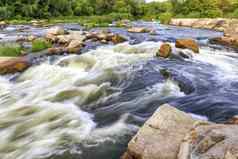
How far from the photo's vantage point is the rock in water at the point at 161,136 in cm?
481

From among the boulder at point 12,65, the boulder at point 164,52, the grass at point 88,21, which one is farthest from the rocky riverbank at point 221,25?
the boulder at point 12,65

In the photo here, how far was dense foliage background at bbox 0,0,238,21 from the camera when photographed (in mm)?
58938

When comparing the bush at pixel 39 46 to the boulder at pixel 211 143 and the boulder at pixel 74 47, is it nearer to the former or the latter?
the boulder at pixel 74 47

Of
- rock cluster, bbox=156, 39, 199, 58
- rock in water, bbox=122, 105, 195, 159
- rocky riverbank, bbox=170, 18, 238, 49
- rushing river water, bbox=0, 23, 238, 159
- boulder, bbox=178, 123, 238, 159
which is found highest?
boulder, bbox=178, 123, 238, 159

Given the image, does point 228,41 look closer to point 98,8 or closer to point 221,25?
point 221,25

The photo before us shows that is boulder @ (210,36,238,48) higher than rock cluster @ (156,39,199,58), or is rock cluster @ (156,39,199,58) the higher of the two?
rock cluster @ (156,39,199,58)

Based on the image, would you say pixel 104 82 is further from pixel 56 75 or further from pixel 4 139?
pixel 4 139

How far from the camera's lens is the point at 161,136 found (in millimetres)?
5156

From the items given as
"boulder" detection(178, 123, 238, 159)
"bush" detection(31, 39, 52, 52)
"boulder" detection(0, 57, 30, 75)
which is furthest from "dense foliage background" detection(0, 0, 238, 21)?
"boulder" detection(178, 123, 238, 159)

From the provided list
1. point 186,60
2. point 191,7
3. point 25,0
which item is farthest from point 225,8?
point 186,60

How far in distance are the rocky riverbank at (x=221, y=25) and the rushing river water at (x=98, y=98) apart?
25.4ft

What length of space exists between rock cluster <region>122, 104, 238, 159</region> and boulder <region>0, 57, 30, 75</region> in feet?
27.1

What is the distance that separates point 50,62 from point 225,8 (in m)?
61.7

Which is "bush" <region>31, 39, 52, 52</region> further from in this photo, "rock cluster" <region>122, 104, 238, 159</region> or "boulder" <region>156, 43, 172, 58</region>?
"rock cluster" <region>122, 104, 238, 159</region>
